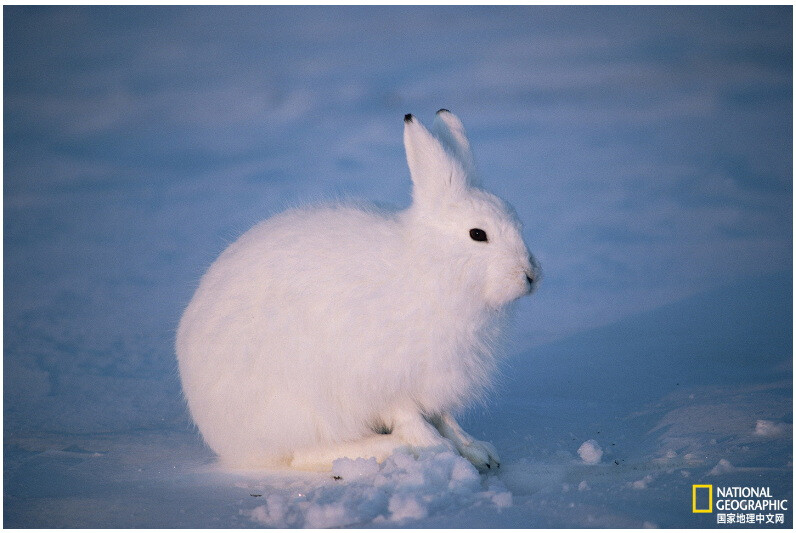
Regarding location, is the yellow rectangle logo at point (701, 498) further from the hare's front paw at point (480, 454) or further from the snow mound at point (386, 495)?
the hare's front paw at point (480, 454)

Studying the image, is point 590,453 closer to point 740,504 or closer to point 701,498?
point 701,498

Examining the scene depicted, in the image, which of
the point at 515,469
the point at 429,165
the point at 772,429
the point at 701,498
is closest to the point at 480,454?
the point at 515,469

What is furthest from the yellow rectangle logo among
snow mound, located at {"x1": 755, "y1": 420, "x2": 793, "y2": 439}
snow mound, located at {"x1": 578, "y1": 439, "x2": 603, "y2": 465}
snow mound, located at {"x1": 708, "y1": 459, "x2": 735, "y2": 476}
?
snow mound, located at {"x1": 755, "y1": 420, "x2": 793, "y2": 439}

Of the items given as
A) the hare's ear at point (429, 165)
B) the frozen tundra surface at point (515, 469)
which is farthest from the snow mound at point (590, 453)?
the hare's ear at point (429, 165)

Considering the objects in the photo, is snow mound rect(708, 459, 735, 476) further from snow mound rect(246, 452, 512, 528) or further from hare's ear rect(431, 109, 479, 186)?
hare's ear rect(431, 109, 479, 186)

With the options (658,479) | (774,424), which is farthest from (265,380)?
(774,424)
